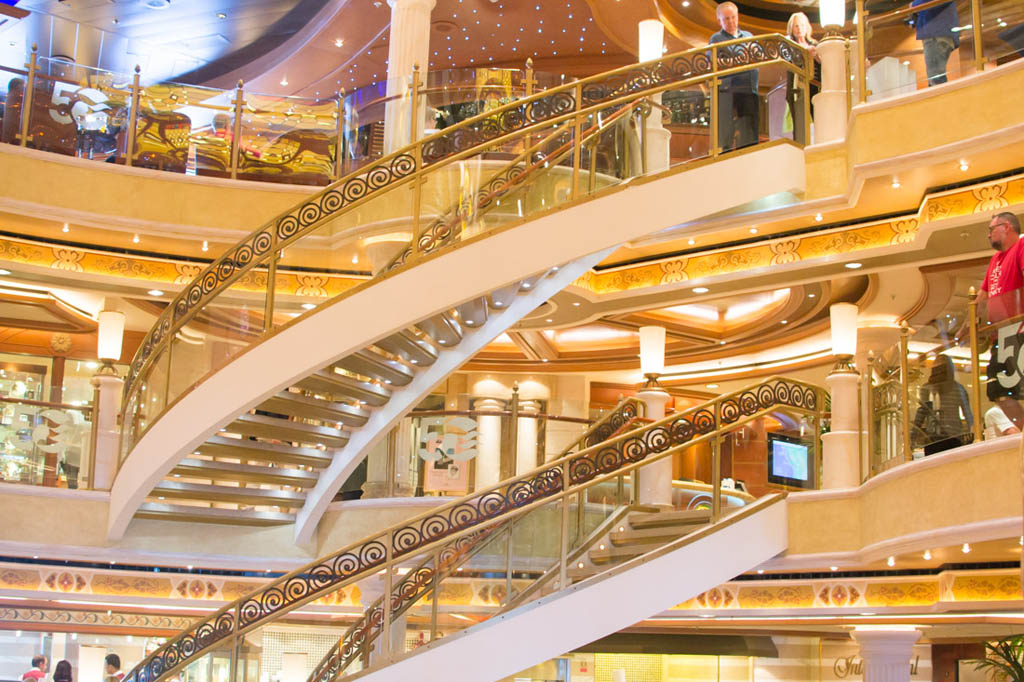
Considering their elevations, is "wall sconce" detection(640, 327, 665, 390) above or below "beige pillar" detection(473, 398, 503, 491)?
above

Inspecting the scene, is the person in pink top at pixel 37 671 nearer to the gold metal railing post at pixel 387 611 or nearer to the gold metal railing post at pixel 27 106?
the gold metal railing post at pixel 27 106

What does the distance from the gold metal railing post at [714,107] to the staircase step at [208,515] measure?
4.50 meters

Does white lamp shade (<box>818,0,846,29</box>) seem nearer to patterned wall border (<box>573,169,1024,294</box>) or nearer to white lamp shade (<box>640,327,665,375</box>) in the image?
patterned wall border (<box>573,169,1024,294</box>)

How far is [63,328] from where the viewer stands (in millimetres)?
14070

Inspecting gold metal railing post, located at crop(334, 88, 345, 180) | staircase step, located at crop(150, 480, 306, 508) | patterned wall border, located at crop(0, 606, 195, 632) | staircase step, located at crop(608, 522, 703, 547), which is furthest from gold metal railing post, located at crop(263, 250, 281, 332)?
patterned wall border, located at crop(0, 606, 195, 632)

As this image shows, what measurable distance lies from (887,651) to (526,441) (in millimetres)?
3492

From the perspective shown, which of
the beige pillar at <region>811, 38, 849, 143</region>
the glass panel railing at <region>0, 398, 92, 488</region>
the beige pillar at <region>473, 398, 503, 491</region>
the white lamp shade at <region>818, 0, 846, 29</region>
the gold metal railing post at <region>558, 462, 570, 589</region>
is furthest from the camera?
the beige pillar at <region>473, 398, 503, 491</region>

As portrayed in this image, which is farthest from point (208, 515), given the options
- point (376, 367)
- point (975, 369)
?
point (975, 369)

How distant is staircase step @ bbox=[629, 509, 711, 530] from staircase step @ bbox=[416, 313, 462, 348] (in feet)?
5.94

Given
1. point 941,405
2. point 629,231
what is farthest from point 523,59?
point 941,405

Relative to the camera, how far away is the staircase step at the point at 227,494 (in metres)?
9.56

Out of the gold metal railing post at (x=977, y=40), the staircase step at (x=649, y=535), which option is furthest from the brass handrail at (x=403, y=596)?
the gold metal railing post at (x=977, y=40)

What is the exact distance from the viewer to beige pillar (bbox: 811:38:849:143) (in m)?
9.19

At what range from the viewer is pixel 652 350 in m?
11.1
